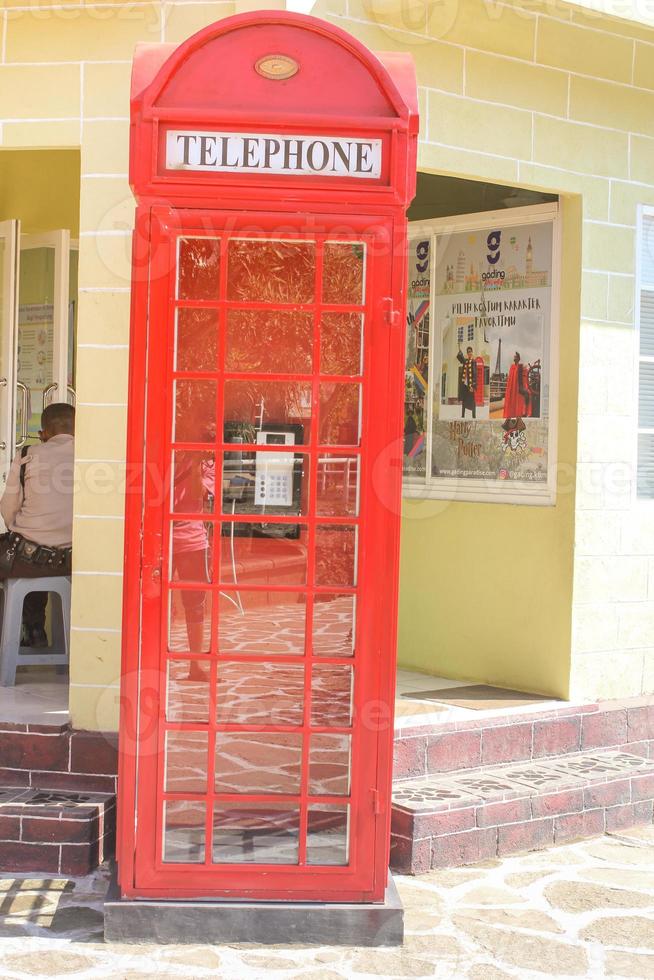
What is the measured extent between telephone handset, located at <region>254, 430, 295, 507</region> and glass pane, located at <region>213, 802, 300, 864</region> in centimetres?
113

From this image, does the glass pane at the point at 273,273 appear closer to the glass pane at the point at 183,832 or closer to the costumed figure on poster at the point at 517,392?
the glass pane at the point at 183,832

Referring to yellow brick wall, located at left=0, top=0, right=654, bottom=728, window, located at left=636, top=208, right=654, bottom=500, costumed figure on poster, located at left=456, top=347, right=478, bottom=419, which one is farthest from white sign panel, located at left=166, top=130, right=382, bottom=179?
costumed figure on poster, located at left=456, top=347, right=478, bottom=419

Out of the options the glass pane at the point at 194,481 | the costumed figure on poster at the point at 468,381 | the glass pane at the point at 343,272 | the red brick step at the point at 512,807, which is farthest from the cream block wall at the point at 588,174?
the glass pane at the point at 194,481

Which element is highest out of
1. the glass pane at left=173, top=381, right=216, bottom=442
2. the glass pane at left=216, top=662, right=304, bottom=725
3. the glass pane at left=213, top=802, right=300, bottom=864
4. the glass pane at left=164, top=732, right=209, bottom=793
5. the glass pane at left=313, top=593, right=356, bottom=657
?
the glass pane at left=173, top=381, right=216, bottom=442

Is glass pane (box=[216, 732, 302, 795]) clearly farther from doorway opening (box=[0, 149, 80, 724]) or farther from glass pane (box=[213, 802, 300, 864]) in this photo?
doorway opening (box=[0, 149, 80, 724])

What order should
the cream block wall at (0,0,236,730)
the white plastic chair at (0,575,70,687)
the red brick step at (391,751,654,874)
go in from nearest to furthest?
the red brick step at (391,751,654,874) < the cream block wall at (0,0,236,730) < the white plastic chair at (0,575,70,687)

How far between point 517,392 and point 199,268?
3.03 metres

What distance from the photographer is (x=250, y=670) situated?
4.27 m

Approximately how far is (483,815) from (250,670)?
1.62m

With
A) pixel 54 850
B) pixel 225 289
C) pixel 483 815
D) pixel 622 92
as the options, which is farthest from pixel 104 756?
pixel 622 92

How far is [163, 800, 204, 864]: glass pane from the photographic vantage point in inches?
168

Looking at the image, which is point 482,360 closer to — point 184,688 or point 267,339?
point 267,339

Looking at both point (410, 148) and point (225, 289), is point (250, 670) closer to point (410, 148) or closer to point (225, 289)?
point (225, 289)

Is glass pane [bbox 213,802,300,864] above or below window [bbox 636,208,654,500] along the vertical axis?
below
